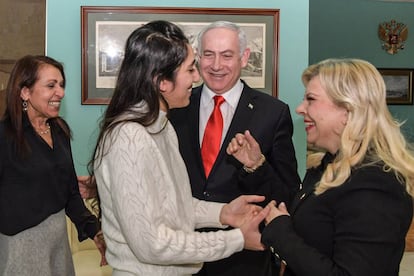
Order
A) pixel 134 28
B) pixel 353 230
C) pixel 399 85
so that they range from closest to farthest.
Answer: pixel 353 230
pixel 134 28
pixel 399 85

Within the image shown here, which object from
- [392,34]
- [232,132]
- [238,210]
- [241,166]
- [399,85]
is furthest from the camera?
[399,85]

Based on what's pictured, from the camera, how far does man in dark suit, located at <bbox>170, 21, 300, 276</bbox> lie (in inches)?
87.4

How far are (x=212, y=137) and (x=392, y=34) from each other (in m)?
5.90

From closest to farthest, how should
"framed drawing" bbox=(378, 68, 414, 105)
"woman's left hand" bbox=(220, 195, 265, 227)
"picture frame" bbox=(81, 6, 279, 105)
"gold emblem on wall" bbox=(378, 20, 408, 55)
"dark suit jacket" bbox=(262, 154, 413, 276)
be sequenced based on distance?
"dark suit jacket" bbox=(262, 154, 413, 276) < "woman's left hand" bbox=(220, 195, 265, 227) < "picture frame" bbox=(81, 6, 279, 105) < "gold emblem on wall" bbox=(378, 20, 408, 55) < "framed drawing" bbox=(378, 68, 414, 105)

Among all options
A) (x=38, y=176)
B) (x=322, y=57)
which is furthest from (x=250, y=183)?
(x=322, y=57)

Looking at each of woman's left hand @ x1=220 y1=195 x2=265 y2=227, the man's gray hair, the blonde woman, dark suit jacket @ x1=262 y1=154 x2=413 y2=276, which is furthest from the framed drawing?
dark suit jacket @ x1=262 y1=154 x2=413 y2=276

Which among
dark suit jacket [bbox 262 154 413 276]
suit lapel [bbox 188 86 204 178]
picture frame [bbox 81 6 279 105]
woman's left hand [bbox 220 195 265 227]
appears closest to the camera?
dark suit jacket [bbox 262 154 413 276]

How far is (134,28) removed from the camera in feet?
10.9

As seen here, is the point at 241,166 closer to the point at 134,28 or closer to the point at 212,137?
the point at 212,137

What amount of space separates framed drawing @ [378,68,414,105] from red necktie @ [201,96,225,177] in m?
5.84

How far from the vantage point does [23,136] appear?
2.27 meters

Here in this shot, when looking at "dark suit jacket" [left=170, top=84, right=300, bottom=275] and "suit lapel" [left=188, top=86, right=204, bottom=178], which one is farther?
"suit lapel" [left=188, top=86, right=204, bottom=178]

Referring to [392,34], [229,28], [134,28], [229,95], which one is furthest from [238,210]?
[392,34]

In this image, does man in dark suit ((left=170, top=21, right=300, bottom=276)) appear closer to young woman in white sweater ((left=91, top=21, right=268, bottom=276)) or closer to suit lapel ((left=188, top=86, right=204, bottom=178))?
suit lapel ((left=188, top=86, right=204, bottom=178))
